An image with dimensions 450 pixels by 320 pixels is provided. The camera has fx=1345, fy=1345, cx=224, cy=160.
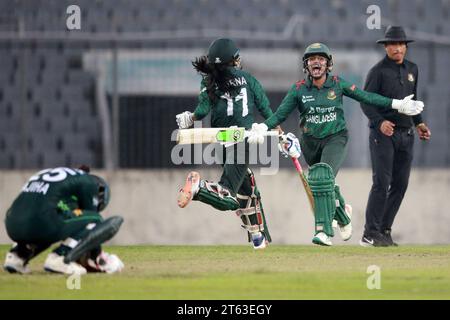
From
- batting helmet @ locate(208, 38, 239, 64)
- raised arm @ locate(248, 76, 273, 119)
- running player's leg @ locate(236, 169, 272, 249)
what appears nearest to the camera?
batting helmet @ locate(208, 38, 239, 64)

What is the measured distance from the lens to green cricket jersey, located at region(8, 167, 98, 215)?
30.9ft

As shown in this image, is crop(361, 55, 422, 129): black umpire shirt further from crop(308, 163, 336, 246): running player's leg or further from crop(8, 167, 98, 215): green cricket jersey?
crop(8, 167, 98, 215): green cricket jersey

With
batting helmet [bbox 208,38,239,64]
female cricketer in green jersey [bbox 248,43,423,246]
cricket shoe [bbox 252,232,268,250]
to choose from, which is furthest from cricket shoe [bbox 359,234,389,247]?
batting helmet [bbox 208,38,239,64]

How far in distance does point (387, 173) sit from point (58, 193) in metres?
3.79

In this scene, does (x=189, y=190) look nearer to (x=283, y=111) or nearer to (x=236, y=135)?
(x=236, y=135)

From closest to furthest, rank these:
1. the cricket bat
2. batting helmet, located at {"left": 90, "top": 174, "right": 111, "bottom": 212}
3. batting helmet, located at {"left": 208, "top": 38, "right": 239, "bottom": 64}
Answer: batting helmet, located at {"left": 90, "top": 174, "right": 111, "bottom": 212}
the cricket bat
batting helmet, located at {"left": 208, "top": 38, "right": 239, "bottom": 64}

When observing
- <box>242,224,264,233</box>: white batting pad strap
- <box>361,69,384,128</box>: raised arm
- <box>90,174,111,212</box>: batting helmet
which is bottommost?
<box>242,224,264,233</box>: white batting pad strap

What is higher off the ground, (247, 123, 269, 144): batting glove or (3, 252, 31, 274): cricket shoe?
(247, 123, 269, 144): batting glove

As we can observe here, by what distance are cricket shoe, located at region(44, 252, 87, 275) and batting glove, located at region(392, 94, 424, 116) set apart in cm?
335

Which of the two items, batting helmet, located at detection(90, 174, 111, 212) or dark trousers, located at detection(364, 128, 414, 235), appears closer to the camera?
batting helmet, located at detection(90, 174, 111, 212)

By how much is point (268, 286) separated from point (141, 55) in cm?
634

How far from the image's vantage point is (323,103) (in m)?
11.5
